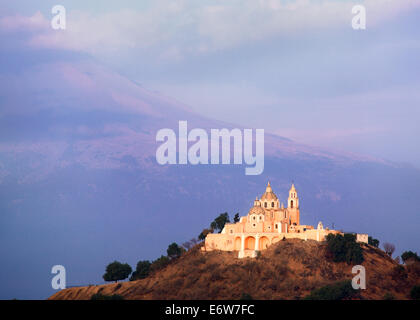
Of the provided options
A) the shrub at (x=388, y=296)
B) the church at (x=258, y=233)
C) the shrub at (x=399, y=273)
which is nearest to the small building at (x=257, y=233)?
the church at (x=258, y=233)

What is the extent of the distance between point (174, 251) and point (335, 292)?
31.9 meters

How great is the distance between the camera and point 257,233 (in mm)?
117438

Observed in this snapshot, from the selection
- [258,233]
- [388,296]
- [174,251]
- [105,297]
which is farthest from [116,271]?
[388,296]

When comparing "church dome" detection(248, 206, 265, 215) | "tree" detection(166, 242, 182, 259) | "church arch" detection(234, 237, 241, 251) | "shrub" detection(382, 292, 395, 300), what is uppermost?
"church dome" detection(248, 206, 265, 215)

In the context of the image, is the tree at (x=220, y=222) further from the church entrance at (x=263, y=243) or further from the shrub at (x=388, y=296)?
the shrub at (x=388, y=296)

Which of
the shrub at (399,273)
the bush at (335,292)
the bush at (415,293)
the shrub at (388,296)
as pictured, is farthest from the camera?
the shrub at (399,273)

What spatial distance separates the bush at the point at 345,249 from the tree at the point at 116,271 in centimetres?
3449

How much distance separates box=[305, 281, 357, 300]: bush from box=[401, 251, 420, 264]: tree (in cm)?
1975

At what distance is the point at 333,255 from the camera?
11456 centimetres

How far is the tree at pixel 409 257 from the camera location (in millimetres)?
125062

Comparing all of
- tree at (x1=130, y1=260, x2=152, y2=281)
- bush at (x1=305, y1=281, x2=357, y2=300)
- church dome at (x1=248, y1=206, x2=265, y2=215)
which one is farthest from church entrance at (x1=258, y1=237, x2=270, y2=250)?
tree at (x1=130, y1=260, x2=152, y2=281)

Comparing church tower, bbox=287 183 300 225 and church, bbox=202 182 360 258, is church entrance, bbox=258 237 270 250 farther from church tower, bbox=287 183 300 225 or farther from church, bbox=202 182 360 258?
church tower, bbox=287 183 300 225

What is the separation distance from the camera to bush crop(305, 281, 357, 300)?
105500 mm
